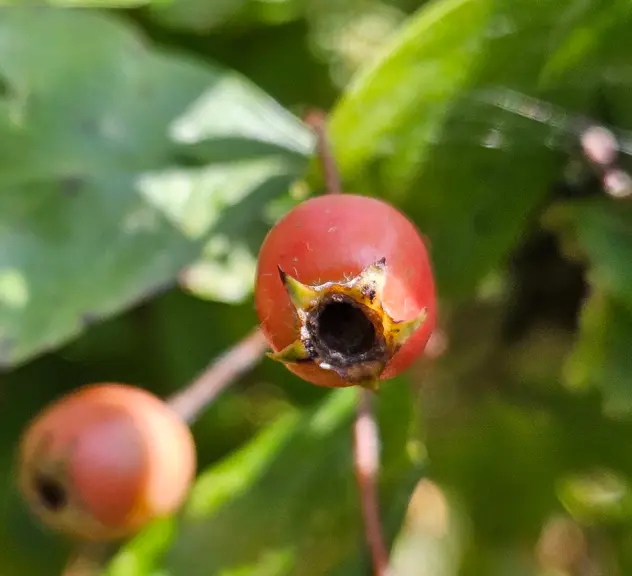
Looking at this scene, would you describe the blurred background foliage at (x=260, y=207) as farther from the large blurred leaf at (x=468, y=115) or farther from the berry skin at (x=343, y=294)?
the berry skin at (x=343, y=294)

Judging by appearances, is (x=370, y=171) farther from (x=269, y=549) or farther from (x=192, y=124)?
(x=269, y=549)

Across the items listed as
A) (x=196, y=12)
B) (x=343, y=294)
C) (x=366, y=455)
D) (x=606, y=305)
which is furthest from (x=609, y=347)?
(x=196, y=12)

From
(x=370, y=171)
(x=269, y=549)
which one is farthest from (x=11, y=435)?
(x=370, y=171)

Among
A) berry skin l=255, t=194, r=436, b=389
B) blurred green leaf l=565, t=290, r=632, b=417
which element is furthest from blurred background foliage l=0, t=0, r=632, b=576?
berry skin l=255, t=194, r=436, b=389

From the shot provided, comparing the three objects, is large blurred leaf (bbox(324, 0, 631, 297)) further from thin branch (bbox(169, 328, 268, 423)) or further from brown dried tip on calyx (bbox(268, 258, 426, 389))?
brown dried tip on calyx (bbox(268, 258, 426, 389))

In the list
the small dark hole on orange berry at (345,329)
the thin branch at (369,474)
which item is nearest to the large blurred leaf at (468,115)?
the thin branch at (369,474)
